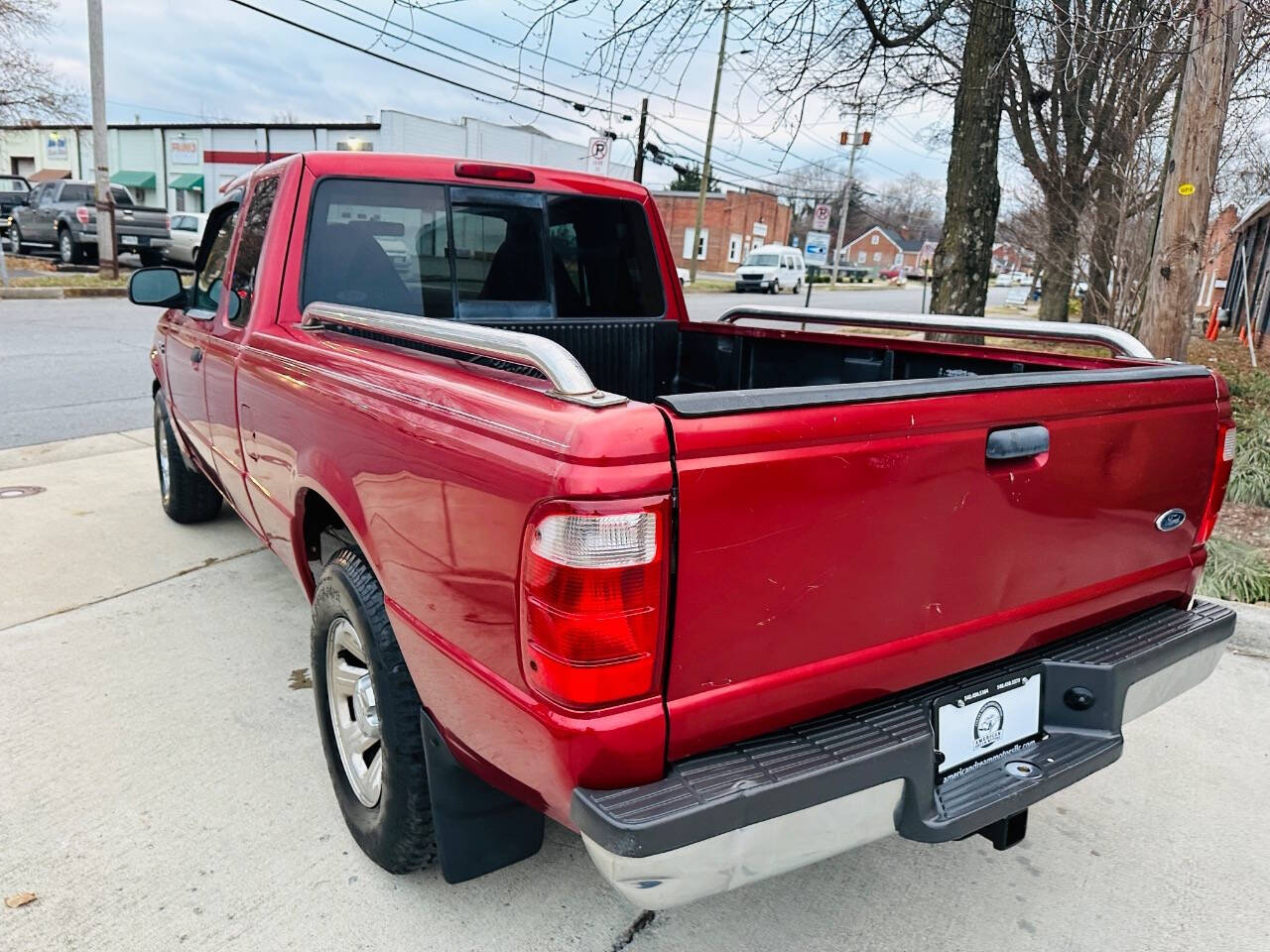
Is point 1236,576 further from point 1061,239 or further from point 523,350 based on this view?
point 1061,239

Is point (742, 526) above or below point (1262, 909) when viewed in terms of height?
above

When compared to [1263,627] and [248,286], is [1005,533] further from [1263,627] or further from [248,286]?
[1263,627]

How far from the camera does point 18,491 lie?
18.7 ft

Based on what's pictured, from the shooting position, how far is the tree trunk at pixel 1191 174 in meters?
5.25

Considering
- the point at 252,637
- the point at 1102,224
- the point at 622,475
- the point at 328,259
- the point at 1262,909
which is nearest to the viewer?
the point at 622,475

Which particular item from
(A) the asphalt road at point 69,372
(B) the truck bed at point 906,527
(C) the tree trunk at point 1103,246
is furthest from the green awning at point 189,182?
(B) the truck bed at point 906,527

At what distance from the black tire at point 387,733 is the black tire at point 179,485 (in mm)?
2996

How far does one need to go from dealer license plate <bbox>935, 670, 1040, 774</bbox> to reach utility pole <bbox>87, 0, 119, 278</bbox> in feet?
67.4

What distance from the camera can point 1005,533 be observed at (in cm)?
207

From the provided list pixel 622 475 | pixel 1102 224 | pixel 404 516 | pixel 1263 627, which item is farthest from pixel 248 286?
pixel 1102 224

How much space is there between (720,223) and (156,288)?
60.7 m

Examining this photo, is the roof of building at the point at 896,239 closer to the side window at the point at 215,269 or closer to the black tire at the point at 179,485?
the black tire at the point at 179,485

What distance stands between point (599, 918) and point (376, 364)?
1.57 meters

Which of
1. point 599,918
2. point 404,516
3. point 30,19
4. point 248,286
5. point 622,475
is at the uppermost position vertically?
point 30,19
